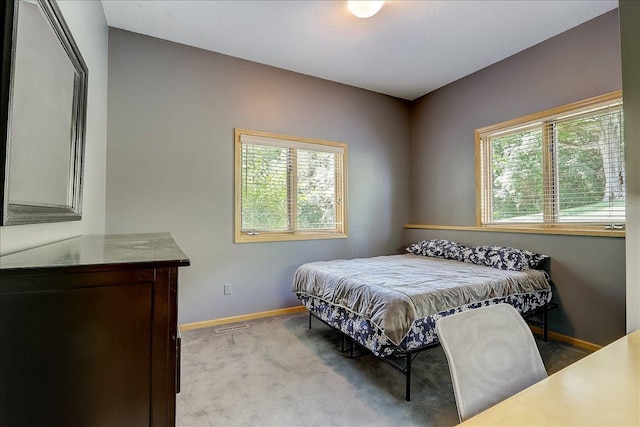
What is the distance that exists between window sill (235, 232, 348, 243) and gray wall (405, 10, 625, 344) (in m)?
1.29

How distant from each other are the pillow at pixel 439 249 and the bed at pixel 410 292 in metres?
0.03

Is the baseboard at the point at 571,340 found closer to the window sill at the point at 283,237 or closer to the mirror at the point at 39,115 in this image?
the window sill at the point at 283,237

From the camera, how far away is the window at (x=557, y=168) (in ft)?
8.34

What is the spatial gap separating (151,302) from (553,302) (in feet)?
11.1

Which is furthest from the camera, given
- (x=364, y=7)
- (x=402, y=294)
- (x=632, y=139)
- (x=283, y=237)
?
(x=283, y=237)

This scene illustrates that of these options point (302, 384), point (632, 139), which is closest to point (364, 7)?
point (632, 139)

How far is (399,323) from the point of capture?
188cm

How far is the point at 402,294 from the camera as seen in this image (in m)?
2.02

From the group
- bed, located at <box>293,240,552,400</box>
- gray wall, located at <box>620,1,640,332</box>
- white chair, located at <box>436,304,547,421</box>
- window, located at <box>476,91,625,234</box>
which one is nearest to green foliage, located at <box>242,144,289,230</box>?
bed, located at <box>293,240,552,400</box>

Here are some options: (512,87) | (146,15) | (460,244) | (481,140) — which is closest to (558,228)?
(460,244)

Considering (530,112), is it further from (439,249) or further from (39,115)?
(39,115)

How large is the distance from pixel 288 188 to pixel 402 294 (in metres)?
2.04

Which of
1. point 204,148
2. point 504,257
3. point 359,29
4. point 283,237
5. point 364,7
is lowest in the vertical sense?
point 504,257

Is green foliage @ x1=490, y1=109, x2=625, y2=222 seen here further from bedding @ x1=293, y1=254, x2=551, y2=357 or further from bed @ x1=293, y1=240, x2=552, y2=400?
bedding @ x1=293, y1=254, x2=551, y2=357
